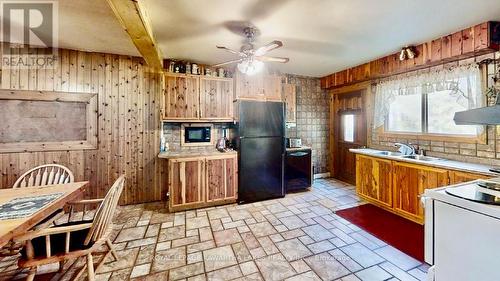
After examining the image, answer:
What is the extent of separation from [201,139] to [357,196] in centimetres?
308

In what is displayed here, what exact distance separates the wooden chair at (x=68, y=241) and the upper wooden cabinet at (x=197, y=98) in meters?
1.88

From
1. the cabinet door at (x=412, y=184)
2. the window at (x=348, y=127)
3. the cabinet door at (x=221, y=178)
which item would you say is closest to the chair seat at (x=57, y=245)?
the cabinet door at (x=221, y=178)

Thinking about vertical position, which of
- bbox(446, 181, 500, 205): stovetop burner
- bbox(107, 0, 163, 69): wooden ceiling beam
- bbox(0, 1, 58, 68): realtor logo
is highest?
bbox(0, 1, 58, 68): realtor logo

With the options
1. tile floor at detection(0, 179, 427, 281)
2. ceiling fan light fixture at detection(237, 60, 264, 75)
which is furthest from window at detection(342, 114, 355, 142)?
ceiling fan light fixture at detection(237, 60, 264, 75)

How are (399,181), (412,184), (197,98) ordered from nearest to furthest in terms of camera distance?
(412,184) → (399,181) → (197,98)

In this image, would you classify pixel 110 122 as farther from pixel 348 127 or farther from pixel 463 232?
pixel 348 127

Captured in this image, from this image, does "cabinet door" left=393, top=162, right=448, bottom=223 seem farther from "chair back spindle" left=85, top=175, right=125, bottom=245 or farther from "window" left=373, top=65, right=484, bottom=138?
"chair back spindle" left=85, top=175, right=125, bottom=245

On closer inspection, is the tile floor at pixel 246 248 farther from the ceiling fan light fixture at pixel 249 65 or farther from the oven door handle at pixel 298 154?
the ceiling fan light fixture at pixel 249 65

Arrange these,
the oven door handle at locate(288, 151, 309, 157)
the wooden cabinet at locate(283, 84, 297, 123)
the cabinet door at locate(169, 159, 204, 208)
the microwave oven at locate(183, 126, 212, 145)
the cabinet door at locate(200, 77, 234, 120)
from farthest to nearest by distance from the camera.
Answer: the wooden cabinet at locate(283, 84, 297, 123)
the oven door handle at locate(288, 151, 309, 157)
the microwave oven at locate(183, 126, 212, 145)
the cabinet door at locate(200, 77, 234, 120)
the cabinet door at locate(169, 159, 204, 208)

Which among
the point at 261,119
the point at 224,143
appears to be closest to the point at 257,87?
the point at 261,119

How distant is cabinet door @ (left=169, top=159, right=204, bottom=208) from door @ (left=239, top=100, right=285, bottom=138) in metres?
0.93

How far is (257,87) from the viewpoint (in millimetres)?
3967

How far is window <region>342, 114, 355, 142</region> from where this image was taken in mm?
4812

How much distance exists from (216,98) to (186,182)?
60.3 inches
